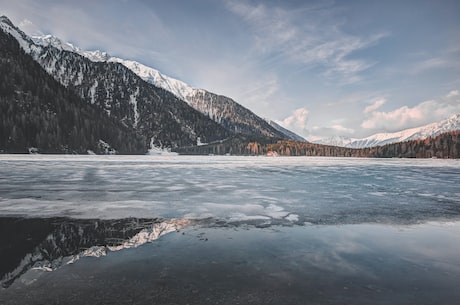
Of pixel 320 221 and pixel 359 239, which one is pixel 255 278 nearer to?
pixel 359 239

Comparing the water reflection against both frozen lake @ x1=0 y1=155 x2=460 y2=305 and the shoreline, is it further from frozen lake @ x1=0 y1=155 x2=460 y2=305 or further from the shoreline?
the shoreline

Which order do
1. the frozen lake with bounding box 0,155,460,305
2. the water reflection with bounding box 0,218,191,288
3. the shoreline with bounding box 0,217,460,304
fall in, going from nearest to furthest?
the shoreline with bounding box 0,217,460,304, the frozen lake with bounding box 0,155,460,305, the water reflection with bounding box 0,218,191,288

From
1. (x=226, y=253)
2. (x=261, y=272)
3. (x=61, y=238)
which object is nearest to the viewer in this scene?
(x=261, y=272)

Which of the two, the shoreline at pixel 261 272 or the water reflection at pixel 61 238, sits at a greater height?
the shoreline at pixel 261 272

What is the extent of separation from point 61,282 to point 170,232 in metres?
4.04

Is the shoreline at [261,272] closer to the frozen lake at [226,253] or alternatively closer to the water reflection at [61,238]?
the frozen lake at [226,253]

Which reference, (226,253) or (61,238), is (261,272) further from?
(61,238)

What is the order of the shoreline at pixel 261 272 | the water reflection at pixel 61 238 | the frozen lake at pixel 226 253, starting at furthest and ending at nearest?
the water reflection at pixel 61 238 < the frozen lake at pixel 226 253 < the shoreline at pixel 261 272

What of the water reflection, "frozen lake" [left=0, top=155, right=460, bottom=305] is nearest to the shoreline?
"frozen lake" [left=0, top=155, right=460, bottom=305]

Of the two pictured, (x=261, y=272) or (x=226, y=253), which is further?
(x=226, y=253)

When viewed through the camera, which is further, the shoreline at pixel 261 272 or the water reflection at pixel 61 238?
the water reflection at pixel 61 238

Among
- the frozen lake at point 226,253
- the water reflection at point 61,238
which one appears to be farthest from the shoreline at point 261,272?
the water reflection at point 61,238

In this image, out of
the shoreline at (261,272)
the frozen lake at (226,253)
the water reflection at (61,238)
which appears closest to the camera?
the shoreline at (261,272)

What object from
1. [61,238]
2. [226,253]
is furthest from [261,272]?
[61,238]
